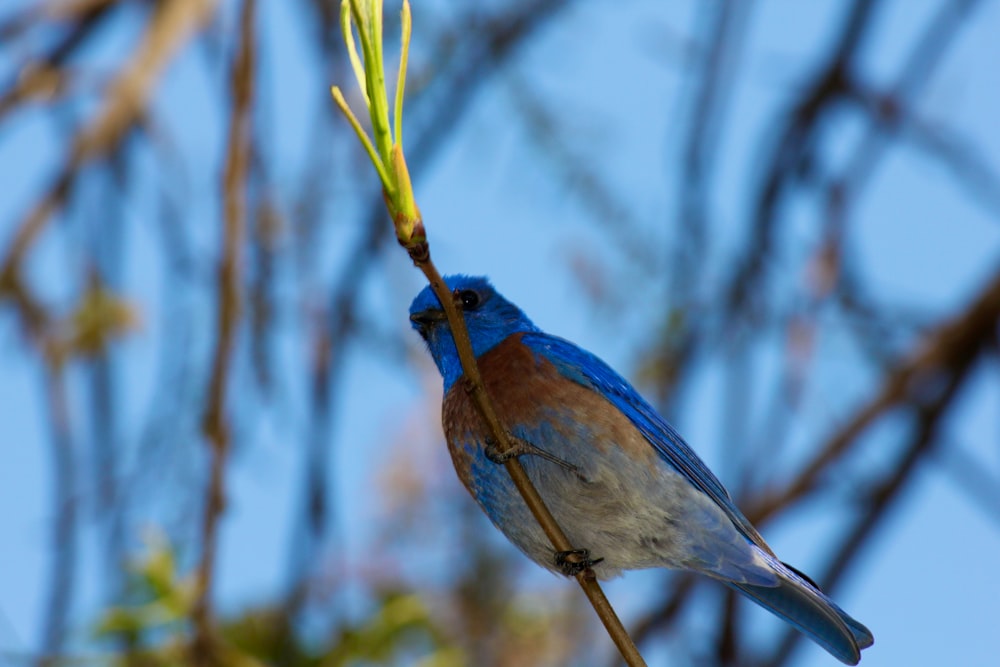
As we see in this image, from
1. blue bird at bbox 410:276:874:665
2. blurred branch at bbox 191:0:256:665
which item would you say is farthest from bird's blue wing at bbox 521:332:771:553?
blurred branch at bbox 191:0:256:665

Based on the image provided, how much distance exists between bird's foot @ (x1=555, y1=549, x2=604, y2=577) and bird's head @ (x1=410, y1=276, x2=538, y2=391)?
2.04 ft

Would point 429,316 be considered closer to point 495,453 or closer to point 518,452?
point 495,453

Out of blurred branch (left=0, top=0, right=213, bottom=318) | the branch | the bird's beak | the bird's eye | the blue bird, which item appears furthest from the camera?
blurred branch (left=0, top=0, right=213, bottom=318)

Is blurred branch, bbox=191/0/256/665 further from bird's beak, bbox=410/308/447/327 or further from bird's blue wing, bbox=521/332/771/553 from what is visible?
bird's blue wing, bbox=521/332/771/553

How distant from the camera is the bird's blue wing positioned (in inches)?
131

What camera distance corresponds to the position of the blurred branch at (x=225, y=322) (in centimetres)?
325

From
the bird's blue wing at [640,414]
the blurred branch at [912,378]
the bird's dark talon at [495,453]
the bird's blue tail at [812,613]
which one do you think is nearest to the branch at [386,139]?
the bird's dark talon at [495,453]

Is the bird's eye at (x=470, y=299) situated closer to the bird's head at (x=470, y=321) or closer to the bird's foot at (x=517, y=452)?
the bird's head at (x=470, y=321)

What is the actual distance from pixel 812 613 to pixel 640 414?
2.30 feet

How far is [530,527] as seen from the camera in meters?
3.12

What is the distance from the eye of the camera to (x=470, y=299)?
3.55 metres

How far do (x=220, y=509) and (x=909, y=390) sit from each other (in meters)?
2.41

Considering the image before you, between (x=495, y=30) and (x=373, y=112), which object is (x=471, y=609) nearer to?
(x=495, y=30)

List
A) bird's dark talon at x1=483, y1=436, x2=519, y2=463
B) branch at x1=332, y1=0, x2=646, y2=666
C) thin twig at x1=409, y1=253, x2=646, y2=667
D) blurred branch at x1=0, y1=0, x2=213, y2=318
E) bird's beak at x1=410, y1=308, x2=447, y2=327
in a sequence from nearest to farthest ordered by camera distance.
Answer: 1. branch at x1=332, y1=0, x2=646, y2=666
2. thin twig at x1=409, y1=253, x2=646, y2=667
3. bird's dark talon at x1=483, y1=436, x2=519, y2=463
4. bird's beak at x1=410, y1=308, x2=447, y2=327
5. blurred branch at x1=0, y1=0, x2=213, y2=318
